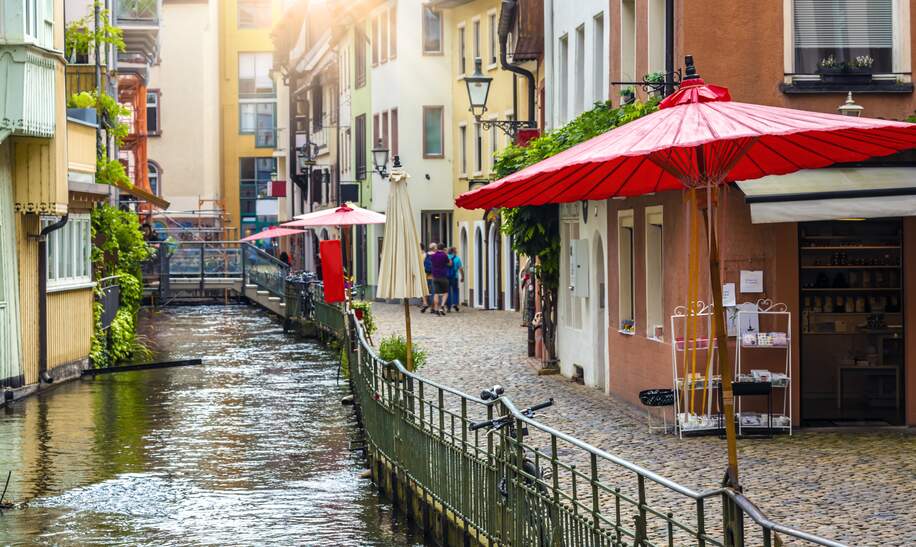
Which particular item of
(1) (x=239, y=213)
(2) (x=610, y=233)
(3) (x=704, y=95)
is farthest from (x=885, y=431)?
(1) (x=239, y=213)

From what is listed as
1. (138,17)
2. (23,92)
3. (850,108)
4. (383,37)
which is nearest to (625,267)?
(850,108)

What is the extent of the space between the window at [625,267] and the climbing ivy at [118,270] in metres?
12.1

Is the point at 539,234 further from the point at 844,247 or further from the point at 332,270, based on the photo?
the point at 844,247

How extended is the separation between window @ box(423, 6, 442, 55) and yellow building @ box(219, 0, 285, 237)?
4545 centimetres

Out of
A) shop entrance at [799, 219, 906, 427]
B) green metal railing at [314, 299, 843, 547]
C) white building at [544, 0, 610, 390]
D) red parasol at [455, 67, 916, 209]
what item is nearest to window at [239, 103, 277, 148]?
white building at [544, 0, 610, 390]

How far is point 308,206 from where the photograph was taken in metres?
78.7

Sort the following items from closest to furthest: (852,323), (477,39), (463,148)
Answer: (852,323)
(477,39)
(463,148)

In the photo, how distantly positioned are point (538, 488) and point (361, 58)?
5109 centimetres

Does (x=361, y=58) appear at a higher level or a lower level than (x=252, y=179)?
higher

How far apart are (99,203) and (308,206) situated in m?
46.2

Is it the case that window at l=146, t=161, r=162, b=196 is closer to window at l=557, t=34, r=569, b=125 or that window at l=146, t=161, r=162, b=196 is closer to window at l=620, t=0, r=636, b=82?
window at l=557, t=34, r=569, b=125

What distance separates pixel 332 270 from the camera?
3064cm

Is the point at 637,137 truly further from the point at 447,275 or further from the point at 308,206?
the point at 308,206

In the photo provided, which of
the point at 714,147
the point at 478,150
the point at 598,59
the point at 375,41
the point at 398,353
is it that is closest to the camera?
the point at 714,147
